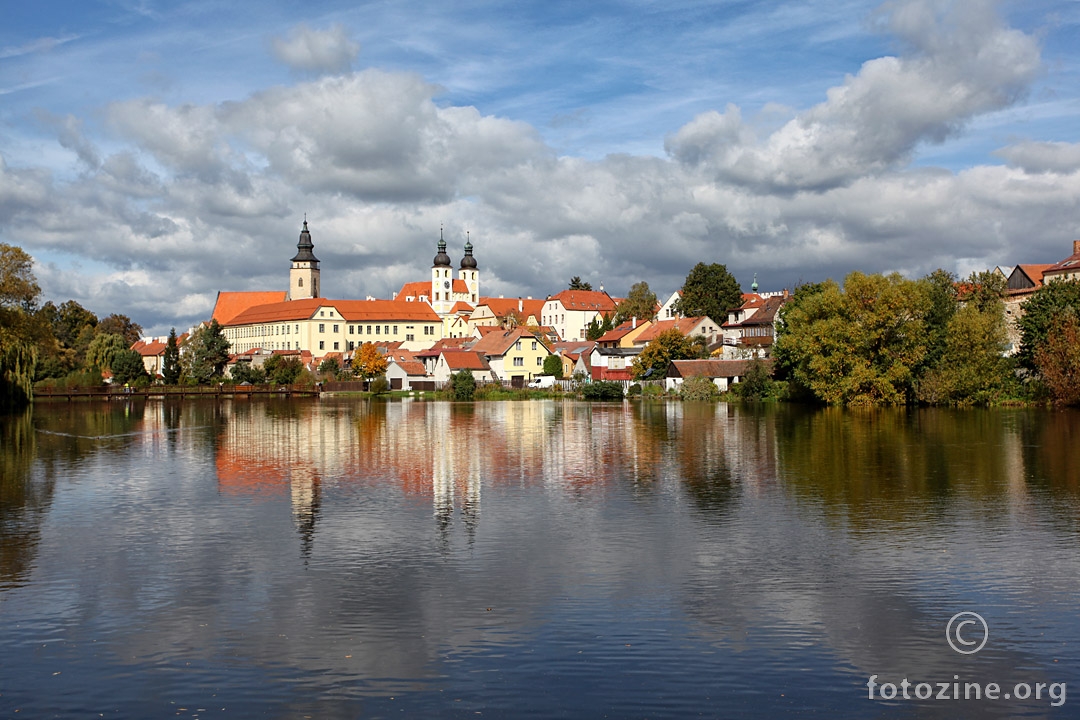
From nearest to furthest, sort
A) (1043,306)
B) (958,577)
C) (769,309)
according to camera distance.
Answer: (958,577), (1043,306), (769,309)

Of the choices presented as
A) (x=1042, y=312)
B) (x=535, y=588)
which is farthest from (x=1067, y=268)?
(x=535, y=588)

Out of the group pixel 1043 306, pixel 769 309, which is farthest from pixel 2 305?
pixel 769 309

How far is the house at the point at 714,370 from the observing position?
271 feet

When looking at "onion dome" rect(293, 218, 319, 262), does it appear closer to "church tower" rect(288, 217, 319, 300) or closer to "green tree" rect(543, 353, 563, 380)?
"church tower" rect(288, 217, 319, 300)

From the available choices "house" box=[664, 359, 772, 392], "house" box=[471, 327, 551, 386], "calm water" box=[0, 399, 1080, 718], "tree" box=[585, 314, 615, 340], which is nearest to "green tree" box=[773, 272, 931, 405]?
"house" box=[664, 359, 772, 392]

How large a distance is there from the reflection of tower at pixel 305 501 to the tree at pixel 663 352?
6342 cm

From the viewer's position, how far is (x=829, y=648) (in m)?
10.4

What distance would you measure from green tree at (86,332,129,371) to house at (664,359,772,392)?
5591cm

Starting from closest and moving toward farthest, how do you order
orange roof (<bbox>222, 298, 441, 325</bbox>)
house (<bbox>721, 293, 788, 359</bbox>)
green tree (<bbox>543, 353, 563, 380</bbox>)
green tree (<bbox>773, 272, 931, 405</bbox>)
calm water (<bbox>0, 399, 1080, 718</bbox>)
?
calm water (<bbox>0, 399, 1080, 718</bbox>) < green tree (<bbox>773, 272, 931, 405</bbox>) < house (<bbox>721, 293, 788, 359</bbox>) < green tree (<bbox>543, 353, 563, 380</bbox>) < orange roof (<bbox>222, 298, 441, 325</bbox>)

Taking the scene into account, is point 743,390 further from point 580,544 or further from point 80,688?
point 80,688

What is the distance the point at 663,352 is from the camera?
88.4 m

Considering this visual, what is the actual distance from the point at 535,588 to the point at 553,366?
302ft

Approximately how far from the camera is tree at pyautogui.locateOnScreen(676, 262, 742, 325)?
11362cm

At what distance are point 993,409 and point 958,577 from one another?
47323 mm
